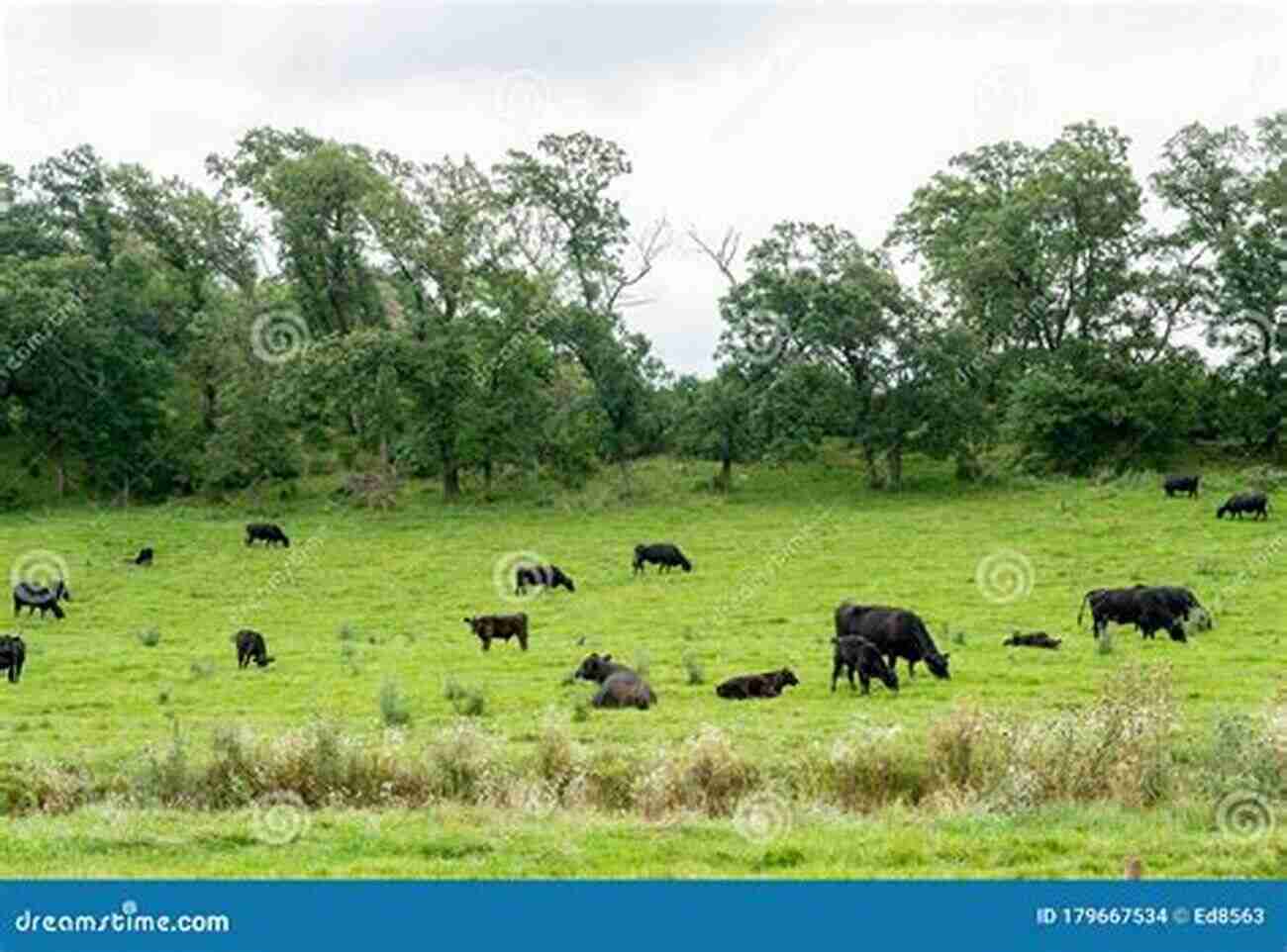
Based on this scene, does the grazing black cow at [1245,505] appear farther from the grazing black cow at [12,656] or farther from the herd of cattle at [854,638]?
the grazing black cow at [12,656]

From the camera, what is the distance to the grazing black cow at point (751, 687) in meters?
23.0

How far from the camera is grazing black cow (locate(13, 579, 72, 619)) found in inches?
1495

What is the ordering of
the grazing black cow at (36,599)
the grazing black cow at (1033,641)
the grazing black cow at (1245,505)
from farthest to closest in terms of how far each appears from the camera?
the grazing black cow at (1245,505)
the grazing black cow at (36,599)
the grazing black cow at (1033,641)

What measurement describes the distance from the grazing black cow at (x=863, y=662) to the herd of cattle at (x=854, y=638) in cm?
1

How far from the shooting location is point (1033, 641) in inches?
1091

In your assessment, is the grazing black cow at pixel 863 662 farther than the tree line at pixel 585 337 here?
No

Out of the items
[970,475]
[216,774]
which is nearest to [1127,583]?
[970,475]

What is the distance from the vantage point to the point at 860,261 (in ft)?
195

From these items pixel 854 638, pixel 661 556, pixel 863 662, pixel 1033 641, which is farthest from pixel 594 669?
pixel 661 556

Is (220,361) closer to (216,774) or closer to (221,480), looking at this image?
(221,480)

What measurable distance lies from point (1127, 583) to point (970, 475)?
2110 centimetres

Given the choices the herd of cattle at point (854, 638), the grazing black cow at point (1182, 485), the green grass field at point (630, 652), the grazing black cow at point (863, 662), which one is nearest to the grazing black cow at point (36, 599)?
the herd of cattle at point (854, 638)

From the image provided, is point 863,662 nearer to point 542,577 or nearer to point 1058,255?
point 542,577

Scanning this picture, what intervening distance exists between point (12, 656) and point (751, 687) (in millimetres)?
13736
